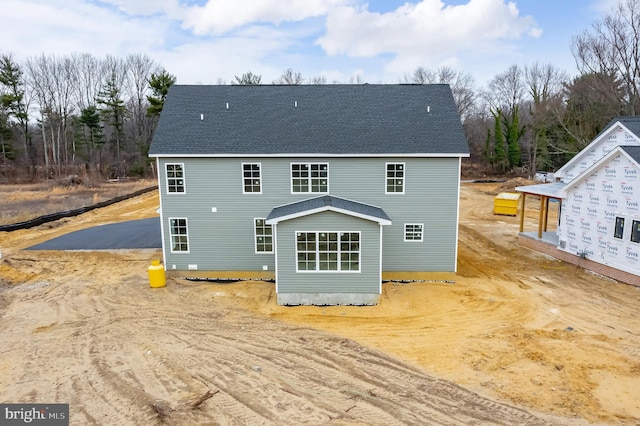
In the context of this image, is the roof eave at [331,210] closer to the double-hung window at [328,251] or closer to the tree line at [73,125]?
the double-hung window at [328,251]

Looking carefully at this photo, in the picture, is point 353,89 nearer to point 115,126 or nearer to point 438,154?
point 438,154

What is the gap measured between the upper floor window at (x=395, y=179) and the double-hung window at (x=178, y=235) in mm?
7963

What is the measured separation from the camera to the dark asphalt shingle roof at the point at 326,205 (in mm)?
12945

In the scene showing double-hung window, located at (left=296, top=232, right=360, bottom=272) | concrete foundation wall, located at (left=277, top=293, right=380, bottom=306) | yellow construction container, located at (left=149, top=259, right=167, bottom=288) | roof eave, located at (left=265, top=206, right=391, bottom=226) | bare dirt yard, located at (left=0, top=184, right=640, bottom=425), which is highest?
roof eave, located at (left=265, top=206, right=391, bottom=226)

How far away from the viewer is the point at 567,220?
58.2ft

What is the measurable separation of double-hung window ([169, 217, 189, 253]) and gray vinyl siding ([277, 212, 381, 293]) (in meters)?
4.66

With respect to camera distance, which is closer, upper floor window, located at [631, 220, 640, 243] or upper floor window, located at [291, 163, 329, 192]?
upper floor window, located at [631, 220, 640, 243]

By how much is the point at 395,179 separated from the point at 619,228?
8.85 m

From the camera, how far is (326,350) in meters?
10.2

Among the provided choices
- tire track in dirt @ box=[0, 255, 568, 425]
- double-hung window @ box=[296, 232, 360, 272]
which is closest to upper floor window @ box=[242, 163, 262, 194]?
double-hung window @ box=[296, 232, 360, 272]

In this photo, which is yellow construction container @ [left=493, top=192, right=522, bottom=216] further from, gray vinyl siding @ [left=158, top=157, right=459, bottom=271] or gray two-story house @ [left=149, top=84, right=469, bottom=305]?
gray vinyl siding @ [left=158, top=157, right=459, bottom=271]

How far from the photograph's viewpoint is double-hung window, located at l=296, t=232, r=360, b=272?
12984mm

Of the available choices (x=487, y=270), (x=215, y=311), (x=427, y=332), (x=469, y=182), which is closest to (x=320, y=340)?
(x=427, y=332)

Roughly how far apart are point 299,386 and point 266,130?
10085 mm
